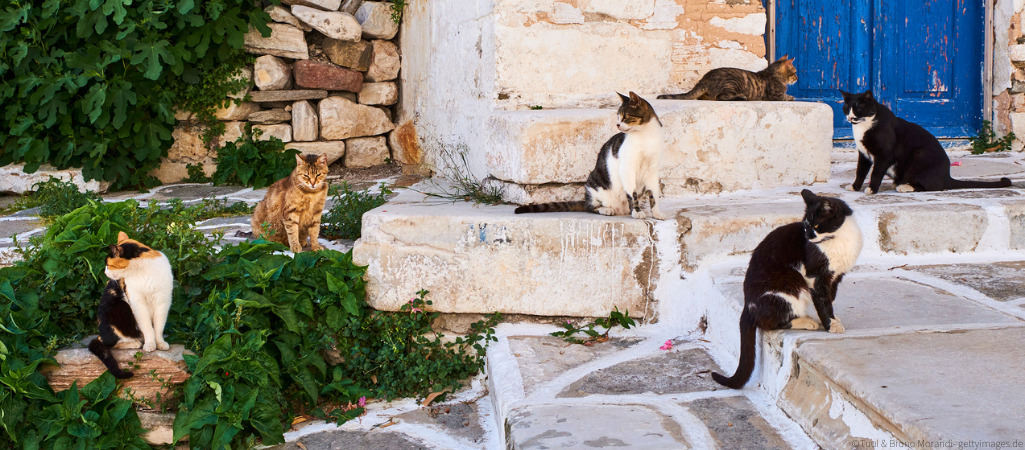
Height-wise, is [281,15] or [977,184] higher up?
[281,15]

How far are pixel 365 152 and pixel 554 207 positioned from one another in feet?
12.8

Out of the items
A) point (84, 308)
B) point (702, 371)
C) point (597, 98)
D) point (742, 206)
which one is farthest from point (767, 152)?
point (84, 308)

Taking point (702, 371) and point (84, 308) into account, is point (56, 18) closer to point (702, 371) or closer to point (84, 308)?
point (84, 308)

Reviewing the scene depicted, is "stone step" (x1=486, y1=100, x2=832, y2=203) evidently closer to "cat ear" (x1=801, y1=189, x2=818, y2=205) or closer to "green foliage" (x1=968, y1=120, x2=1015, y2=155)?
"cat ear" (x1=801, y1=189, x2=818, y2=205)

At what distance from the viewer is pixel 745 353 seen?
2555 mm

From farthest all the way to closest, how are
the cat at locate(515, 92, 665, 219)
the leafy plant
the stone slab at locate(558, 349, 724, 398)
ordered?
the leafy plant
the cat at locate(515, 92, 665, 219)
the stone slab at locate(558, 349, 724, 398)

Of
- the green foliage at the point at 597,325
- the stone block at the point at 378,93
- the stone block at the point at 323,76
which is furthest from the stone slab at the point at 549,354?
the stone block at the point at 378,93

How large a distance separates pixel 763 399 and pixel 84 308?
9.11 feet

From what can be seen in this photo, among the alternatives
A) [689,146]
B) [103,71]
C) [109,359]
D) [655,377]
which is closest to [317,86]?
[103,71]

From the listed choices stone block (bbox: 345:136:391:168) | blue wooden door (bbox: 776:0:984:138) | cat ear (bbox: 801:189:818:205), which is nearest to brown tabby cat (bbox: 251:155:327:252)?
cat ear (bbox: 801:189:818:205)

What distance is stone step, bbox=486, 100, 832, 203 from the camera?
3.89 m

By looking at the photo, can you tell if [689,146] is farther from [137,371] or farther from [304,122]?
[304,122]

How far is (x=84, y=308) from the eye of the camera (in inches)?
131

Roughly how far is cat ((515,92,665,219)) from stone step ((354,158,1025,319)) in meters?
0.13
